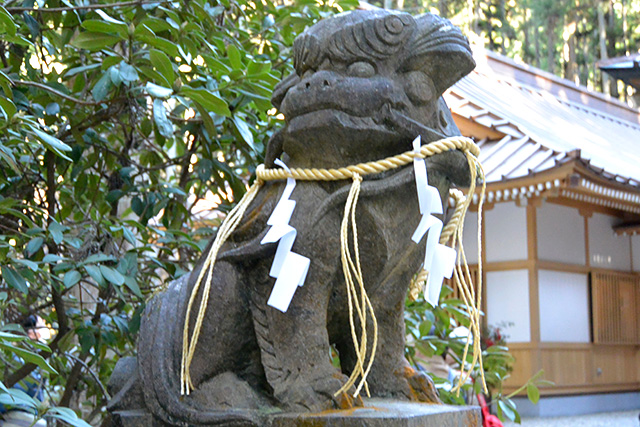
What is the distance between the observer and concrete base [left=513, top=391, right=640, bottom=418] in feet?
24.8

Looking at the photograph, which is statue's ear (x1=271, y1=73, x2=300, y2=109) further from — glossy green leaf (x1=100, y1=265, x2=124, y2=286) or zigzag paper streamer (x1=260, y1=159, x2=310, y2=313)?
glossy green leaf (x1=100, y1=265, x2=124, y2=286)

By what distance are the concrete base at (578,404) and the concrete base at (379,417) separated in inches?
245

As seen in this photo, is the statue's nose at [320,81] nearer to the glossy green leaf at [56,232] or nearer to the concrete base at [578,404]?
the glossy green leaf at [56,232]

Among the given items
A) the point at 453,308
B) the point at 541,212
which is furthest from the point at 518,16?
the point at 453,308

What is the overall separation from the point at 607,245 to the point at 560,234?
3.29 ft

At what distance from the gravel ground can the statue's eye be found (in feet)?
19.7

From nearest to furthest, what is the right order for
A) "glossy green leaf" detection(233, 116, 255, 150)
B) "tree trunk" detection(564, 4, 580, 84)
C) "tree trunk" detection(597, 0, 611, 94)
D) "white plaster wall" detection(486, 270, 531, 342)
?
"glossy green leaf" detection(233, 116, 255, 150) < "white plaster wall" detection(486, 270, 531, 342) < "tree trunk" detection(597, 0, 611, 94) < "tree trunk" detection(564, 4, 580, 84)

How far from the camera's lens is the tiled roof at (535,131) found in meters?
6.95

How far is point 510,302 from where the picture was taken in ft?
25.7

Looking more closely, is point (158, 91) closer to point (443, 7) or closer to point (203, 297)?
point (203, 297)

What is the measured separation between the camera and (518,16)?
25.7m

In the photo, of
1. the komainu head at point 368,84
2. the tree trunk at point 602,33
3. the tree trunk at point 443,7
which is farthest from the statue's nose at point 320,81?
the tree trunk at point 602,33

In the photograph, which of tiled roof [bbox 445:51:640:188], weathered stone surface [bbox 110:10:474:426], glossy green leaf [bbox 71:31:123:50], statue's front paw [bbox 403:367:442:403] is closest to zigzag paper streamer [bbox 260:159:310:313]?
weathered stone surface [bbox 110:10:474:426]

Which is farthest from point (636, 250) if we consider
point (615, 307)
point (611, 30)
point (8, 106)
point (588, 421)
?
point (611, 30)
